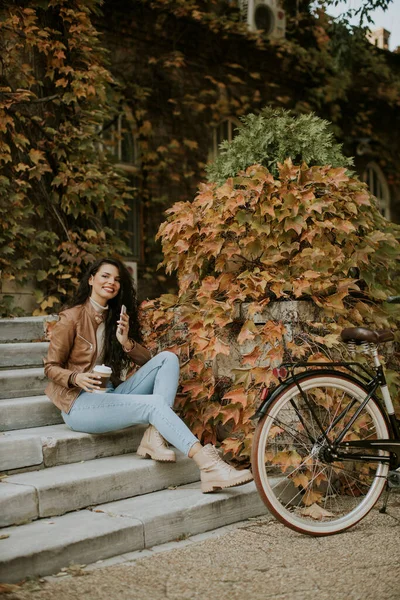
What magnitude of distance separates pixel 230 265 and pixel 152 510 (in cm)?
161

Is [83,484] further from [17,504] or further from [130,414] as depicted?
[130,414]

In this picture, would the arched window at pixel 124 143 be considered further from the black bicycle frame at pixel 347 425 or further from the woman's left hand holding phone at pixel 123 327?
the black bicycle frame at pixel 347 425

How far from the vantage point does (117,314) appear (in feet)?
13.8

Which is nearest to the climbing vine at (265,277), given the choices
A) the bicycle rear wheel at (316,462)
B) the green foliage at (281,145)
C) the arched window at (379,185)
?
the green foliage at (281,145)

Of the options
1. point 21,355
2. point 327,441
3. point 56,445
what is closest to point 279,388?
point 327,441

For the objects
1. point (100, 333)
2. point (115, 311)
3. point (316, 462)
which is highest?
point (115, 311)

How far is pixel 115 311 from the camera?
13.8 ft

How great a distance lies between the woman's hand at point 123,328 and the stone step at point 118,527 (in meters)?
0.88

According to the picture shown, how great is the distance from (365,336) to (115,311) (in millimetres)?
1502

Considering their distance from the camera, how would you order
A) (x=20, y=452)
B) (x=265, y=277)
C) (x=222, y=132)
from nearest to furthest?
(x=20, y=452) → (x=265, y=277) → (x=222, y=132)

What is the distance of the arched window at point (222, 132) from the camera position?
400 inches

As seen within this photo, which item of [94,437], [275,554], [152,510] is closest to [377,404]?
[275,554]

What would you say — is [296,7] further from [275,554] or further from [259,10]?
[275,554]

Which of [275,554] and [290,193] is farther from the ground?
[290,193]
